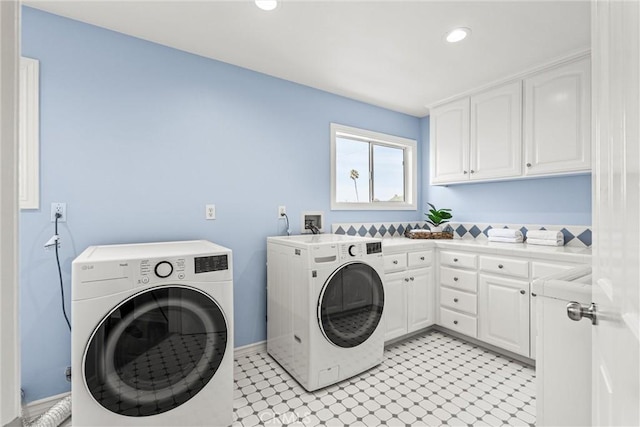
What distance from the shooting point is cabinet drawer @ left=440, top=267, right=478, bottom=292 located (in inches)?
102

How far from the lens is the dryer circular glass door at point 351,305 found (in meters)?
2.00

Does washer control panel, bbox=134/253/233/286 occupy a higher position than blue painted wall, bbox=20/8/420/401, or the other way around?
blue painted wall, bbox=20/8/420/401

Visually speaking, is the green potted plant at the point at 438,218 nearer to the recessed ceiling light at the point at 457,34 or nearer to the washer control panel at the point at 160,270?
the recessed ceiling light at the point at 457,34

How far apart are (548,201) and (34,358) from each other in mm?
3854

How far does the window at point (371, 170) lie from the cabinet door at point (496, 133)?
2.84 ft

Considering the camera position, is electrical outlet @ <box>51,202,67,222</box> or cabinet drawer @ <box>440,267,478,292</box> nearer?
electrical outlet @ <box>51,202,67,222</box>

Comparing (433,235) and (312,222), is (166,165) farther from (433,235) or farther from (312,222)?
(433,235)

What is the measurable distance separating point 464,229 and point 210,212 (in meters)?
2.58

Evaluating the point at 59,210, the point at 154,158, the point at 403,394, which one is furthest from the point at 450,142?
the point at 59,210

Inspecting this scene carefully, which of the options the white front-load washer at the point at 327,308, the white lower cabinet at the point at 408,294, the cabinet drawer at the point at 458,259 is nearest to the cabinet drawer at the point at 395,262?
the white lower cabinet at the point at 408,294

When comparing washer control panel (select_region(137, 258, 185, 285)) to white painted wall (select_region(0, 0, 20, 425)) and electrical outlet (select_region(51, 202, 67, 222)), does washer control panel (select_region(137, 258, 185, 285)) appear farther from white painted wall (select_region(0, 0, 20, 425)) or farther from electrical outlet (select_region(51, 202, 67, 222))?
white painted wall (select_region(0, 0, 20, 425))

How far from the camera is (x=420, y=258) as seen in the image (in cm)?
→ 278

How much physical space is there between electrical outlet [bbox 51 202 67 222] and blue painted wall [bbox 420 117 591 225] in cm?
340

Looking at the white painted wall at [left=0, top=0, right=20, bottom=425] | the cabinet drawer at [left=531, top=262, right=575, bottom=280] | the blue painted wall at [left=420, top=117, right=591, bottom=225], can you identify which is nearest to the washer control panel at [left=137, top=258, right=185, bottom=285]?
the white painted wall at [left=0, top=0, right=20, bottom=425]
